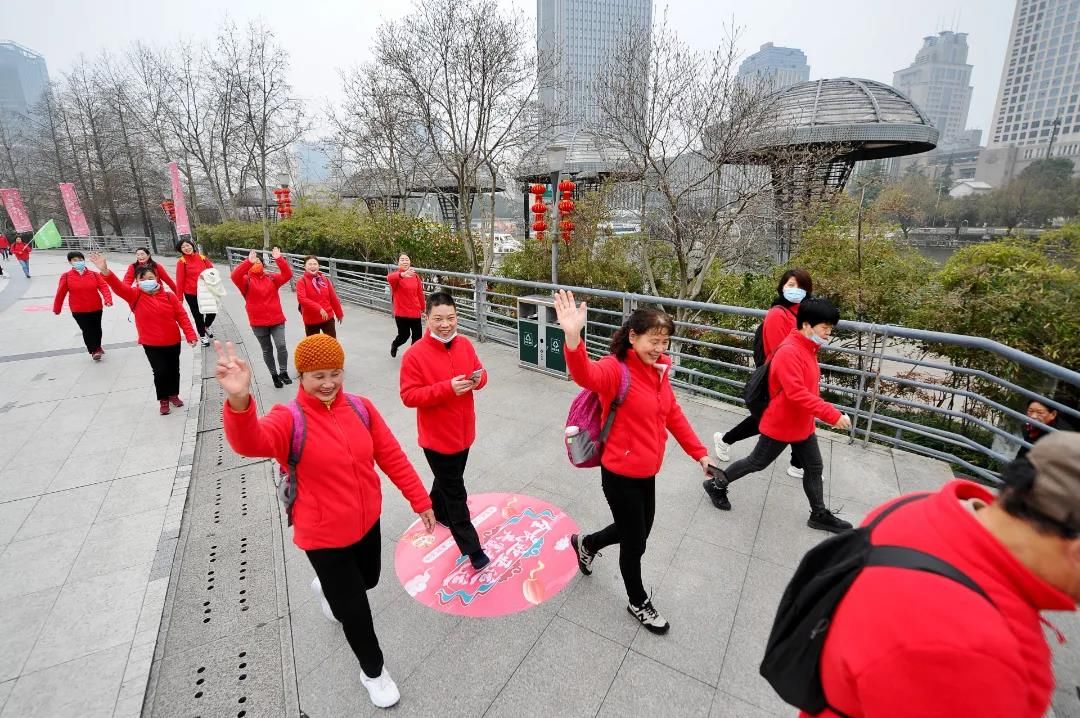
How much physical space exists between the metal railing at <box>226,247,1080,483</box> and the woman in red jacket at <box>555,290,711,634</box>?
0.96 m

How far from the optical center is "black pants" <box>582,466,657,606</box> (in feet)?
7.77

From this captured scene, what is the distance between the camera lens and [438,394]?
2.62 m

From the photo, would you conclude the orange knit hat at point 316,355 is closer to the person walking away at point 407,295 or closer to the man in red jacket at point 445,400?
the man in red jacket at point 445,400

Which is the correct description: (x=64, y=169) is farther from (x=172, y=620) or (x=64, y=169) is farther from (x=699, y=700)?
(x=699, y=700)

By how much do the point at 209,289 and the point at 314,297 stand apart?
6.89ft

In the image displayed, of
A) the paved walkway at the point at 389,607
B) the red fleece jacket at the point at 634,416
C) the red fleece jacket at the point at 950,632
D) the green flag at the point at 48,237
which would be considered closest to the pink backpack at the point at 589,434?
the red fleece jacket at the point at 634,416

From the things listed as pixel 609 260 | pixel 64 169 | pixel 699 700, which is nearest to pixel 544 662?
pixel 699 700

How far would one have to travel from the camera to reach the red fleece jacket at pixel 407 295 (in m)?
6.66

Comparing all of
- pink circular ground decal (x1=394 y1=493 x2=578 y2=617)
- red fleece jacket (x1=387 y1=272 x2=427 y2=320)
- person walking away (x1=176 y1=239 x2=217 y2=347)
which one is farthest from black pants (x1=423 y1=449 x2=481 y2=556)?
person walking away (x1=176 y1=239 x2=217 y2=347)

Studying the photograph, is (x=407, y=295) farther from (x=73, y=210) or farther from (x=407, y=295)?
(x=73, y=210)

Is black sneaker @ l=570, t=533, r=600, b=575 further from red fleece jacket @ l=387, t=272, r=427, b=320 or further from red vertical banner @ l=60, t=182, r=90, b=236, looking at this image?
red vertical banner @ l=60, t=182, r=90, b=236

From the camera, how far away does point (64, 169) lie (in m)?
31.8

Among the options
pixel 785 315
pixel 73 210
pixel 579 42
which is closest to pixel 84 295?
pixel 785 315

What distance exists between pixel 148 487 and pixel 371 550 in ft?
9.52
